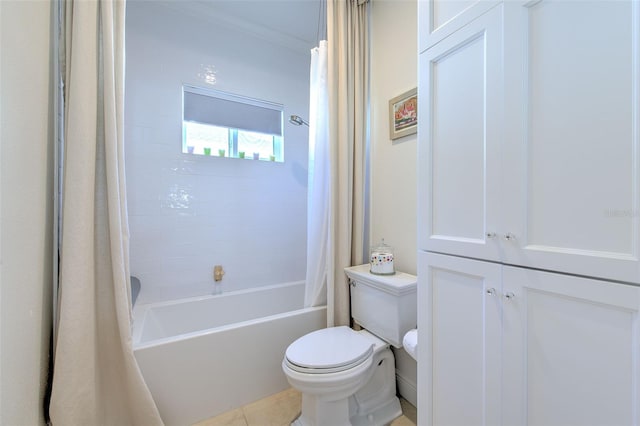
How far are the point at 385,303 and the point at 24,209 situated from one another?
1.53 metres

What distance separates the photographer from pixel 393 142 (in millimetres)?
1685

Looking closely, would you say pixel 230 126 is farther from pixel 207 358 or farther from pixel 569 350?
pixel 569 350

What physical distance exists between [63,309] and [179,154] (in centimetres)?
131

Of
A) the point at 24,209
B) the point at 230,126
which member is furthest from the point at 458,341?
the point at 230,126

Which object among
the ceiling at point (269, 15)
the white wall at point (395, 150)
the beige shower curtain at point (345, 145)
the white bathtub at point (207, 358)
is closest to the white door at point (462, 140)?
the white wall at point (395, 150)

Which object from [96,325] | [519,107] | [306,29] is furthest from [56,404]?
[306,29]

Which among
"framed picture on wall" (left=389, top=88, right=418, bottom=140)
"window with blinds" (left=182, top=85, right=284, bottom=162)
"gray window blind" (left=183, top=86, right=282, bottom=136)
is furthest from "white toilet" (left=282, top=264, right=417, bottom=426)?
"gray window blind" (left=183, top=86, right=282, bottom=136)

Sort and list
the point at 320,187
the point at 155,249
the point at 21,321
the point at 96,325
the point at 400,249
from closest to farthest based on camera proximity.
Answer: the point at 21,321 < the point at 96,325 < the point at 400,249 < the point at 320,187 < the point at 155,249

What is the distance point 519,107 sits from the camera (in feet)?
2.19

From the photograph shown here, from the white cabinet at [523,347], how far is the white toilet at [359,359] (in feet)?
1.21

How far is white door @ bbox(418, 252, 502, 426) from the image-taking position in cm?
74

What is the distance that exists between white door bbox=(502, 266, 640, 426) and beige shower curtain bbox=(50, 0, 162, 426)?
59.6 inches

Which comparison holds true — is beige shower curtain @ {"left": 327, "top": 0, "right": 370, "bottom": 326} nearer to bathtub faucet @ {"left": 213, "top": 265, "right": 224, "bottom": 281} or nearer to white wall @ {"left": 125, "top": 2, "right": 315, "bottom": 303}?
white wall @ {"left": 125, "top": 2, "right": 315, "bottom": 303}

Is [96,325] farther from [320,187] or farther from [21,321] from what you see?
[320,187]
